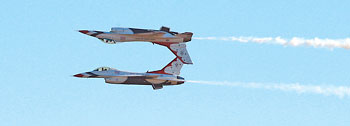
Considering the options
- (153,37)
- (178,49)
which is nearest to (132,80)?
(153,37)

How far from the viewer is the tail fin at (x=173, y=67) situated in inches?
2840

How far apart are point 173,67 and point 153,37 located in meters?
3.67

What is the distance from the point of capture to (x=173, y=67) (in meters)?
73.1

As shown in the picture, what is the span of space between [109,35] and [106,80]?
550cm

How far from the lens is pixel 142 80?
69.7 metres

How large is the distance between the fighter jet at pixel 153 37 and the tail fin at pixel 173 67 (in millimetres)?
501

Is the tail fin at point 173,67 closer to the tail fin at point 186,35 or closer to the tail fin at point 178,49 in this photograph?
the tail fin at point 178,49

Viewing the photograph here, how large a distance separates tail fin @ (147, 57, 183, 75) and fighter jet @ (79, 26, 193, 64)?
50cm

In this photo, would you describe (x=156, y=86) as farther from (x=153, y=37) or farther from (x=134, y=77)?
(x=153, y=37)

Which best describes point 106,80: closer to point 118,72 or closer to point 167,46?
point 118,72

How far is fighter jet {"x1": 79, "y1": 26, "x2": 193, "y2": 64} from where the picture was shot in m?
72.6

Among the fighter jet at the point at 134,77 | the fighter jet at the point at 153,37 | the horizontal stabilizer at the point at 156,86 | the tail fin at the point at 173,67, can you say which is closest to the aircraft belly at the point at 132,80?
the fighter jet at the point at 134,77

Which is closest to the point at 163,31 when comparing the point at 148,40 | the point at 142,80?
the point at 148,40

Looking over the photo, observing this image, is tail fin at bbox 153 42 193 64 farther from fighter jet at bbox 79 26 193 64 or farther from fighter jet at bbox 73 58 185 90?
fighter jet at bbox 73 58 185 90
